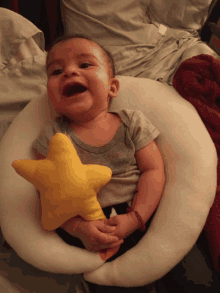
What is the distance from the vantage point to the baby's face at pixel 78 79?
619mm

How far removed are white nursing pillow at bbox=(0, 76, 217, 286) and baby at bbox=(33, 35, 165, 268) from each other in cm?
4

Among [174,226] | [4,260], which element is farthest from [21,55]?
[174,226]

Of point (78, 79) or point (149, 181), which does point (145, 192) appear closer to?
point (149, 181)

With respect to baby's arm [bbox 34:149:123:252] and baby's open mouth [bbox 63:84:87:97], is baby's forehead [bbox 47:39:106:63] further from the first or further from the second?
baby's arm [bbox 34:149:123:252]

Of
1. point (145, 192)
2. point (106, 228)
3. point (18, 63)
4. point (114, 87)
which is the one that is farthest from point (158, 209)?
point (18, 63)

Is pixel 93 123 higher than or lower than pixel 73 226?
higher

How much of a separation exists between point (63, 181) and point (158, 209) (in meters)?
0.28

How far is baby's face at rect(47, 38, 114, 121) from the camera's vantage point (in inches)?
24.4

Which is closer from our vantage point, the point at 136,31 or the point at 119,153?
the point at 119,153

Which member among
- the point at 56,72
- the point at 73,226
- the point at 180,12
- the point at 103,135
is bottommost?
the point at 73,226

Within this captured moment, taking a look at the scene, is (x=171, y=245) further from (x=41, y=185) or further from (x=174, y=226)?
(x=41, y=185)

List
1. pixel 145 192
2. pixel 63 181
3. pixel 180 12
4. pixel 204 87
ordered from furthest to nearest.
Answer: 1. pixel 180 12
2. pixel 204 87
3. pixel 145 192
4. pixel 63 181

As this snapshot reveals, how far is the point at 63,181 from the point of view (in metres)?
0.48

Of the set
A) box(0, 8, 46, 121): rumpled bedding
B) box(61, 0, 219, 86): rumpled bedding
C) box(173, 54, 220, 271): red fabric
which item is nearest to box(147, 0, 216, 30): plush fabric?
box(61, 0, 219, 86): rumpled bedding
